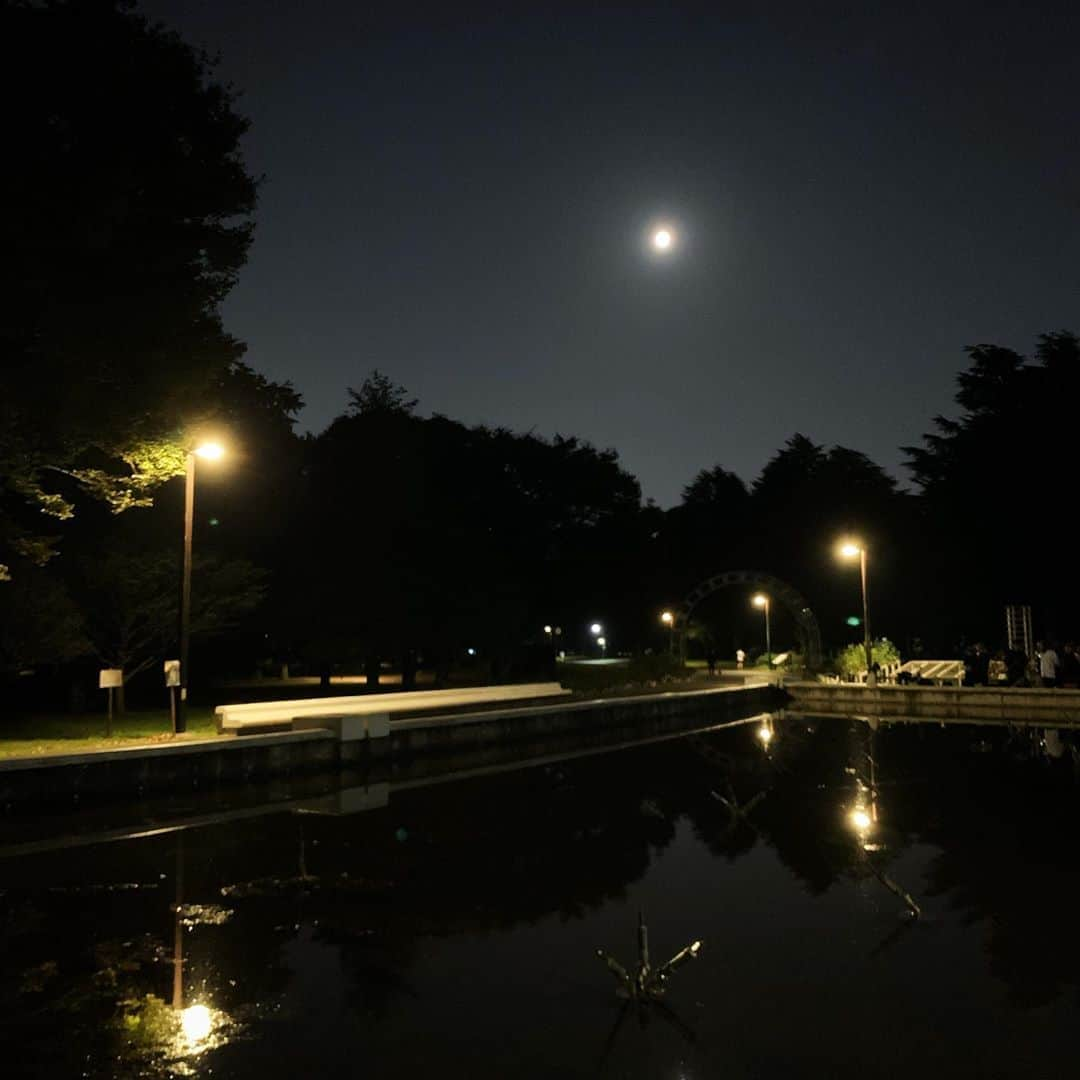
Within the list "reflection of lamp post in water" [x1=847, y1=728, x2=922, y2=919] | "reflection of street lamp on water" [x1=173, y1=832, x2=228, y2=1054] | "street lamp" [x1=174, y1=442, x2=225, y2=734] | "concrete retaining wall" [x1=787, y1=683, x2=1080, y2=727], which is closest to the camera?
"reflection of street lamp on water" [x1=173, y1=832, x2=228, y2=1054]

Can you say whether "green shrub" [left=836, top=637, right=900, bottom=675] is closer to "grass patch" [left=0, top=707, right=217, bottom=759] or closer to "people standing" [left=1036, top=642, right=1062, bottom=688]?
"people standing" [left=1036, top=642, right=1062, bottom=688]

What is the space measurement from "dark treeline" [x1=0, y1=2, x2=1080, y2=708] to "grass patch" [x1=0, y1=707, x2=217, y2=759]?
1561 mm

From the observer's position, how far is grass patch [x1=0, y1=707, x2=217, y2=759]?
1836cm

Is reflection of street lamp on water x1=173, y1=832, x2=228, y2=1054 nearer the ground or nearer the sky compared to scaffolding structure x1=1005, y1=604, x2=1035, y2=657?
nearer the ground

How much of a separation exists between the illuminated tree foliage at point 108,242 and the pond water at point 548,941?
9080 millimetres

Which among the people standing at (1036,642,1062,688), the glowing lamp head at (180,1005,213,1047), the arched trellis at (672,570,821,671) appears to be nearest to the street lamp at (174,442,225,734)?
the glowing lamp head at (180,1005,213,1047)

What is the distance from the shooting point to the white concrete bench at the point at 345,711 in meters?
18.7

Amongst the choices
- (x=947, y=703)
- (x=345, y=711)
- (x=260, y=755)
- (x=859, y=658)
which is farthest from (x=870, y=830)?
(x=859, y=658)

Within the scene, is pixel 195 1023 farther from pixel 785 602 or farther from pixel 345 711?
pixel 785 602

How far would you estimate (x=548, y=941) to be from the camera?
26.3ft

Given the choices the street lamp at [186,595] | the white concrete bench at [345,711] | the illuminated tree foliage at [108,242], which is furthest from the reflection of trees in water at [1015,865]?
the illuminated tree foliage at [108,242]

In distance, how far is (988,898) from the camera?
9.29 meters

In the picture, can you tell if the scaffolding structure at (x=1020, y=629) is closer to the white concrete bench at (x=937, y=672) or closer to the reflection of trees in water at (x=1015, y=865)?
the white concrete bench at (x=937, y=672)

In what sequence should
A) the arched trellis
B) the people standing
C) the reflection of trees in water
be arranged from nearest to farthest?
the reflection of trees in water < the people standing < the arched trellis
